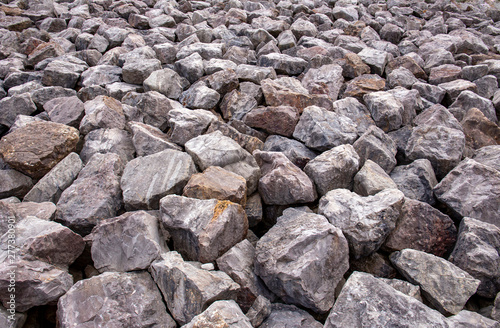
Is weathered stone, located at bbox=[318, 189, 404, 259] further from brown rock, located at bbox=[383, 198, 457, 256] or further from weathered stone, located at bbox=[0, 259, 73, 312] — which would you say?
weathered stone, located at bbox=[0, 259, 73, 312]

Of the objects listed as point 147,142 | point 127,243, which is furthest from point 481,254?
point 147,142

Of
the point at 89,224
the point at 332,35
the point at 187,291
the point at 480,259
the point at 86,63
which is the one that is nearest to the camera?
the point at 187,291

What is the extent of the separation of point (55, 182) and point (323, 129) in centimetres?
265

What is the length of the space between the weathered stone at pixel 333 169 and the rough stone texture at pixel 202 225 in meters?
0.82

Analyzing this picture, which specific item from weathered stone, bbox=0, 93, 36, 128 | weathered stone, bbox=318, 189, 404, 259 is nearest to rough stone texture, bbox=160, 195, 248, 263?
weathered stone, bbox=318, 189, 404, 259

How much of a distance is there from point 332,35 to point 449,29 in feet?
10.6

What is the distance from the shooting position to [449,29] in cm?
765

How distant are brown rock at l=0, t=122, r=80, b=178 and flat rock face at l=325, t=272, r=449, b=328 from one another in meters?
2.89

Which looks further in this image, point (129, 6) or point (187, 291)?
point (129, 6)

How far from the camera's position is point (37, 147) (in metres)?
3.20

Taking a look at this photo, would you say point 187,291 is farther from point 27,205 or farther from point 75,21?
point 75,21

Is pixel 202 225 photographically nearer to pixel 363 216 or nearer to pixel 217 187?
pixel 217 187

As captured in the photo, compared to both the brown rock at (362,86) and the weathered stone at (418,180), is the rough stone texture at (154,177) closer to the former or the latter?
the weathered stone at (418,180)

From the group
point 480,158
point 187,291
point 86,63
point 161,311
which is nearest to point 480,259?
point 480,158
